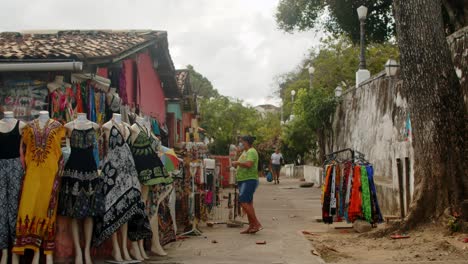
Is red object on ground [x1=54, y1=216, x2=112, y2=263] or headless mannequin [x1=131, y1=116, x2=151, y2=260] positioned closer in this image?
red object on ground [x1=54, y1=216, x2=112, y2=263]

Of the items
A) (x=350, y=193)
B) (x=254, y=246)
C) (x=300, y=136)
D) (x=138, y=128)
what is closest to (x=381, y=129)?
(x=350, y=193)

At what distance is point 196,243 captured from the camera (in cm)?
846

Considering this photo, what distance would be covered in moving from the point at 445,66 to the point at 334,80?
2336cm

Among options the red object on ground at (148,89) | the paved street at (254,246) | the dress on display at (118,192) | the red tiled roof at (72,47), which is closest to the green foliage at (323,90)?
the red object on ground at (148,89)

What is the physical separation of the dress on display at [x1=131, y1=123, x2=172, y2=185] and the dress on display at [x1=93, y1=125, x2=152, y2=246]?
0.20 m

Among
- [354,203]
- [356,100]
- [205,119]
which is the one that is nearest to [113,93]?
[354,203]

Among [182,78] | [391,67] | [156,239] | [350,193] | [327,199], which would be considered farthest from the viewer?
[182,78]

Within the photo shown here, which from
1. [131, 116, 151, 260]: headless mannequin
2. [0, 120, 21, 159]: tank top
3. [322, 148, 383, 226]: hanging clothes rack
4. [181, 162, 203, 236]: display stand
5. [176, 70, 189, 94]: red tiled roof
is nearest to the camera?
[0, 120, 21, 159]: tank top

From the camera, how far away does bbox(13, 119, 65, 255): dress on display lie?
597cm

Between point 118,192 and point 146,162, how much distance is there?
61 centimetres

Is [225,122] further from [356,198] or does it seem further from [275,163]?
[356,198]

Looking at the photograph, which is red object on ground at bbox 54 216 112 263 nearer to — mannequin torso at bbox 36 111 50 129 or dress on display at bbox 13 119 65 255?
dress on display at bbox 13 119 65 255

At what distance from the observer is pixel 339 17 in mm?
20609

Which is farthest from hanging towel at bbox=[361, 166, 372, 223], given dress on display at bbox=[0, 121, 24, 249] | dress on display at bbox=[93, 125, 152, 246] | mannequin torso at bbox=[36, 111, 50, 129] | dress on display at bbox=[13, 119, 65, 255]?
dress on display at bbox=[0, 121, 24, 249]
